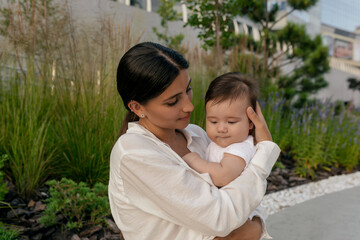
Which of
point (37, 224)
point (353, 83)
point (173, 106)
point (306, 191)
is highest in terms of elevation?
point (173, 106)

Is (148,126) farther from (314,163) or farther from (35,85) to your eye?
(314,163)

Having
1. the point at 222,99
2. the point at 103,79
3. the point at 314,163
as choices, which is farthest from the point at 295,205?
the point at 222,99

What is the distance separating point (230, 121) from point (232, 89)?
0.14 metres

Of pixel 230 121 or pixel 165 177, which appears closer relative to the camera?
pixel 165 177

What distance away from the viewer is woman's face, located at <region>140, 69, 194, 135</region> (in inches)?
52.3

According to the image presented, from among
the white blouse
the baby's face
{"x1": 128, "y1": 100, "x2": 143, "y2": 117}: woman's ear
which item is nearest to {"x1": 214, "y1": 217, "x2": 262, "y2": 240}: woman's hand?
the white blouse

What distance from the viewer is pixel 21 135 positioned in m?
2.96

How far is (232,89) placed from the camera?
158 cm

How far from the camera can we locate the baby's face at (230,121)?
5.06ft

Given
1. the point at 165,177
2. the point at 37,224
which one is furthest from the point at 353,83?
the point at 165,177

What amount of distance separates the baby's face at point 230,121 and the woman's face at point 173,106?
20 cm

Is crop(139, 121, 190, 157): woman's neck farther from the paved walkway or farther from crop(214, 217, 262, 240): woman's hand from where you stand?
the paved walkway

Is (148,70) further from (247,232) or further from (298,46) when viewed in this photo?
(298,46)

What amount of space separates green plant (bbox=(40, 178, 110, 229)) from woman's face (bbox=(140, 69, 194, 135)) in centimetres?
125
